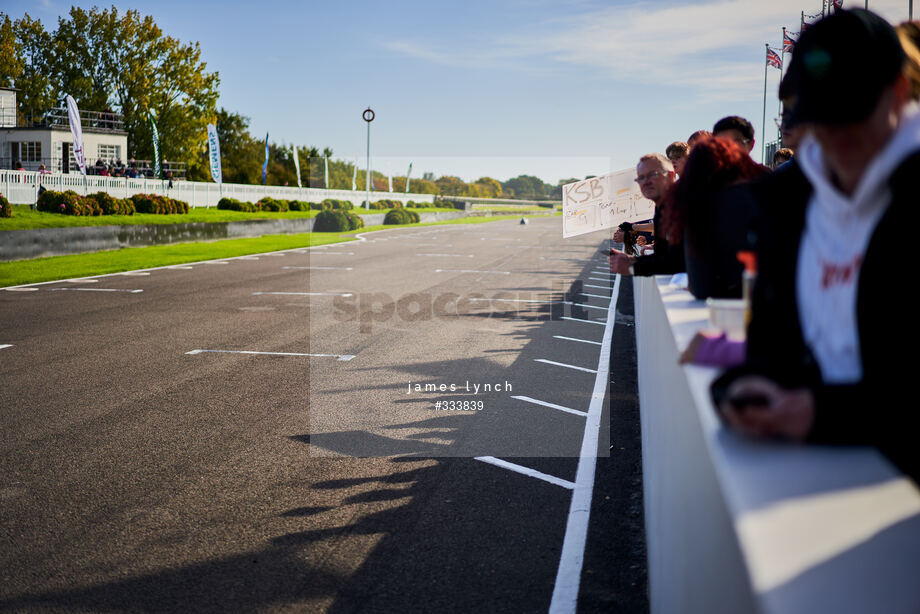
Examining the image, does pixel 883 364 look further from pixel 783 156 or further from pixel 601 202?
pixel 783 156

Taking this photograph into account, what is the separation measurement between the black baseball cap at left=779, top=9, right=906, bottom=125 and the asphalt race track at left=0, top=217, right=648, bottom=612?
2826mm

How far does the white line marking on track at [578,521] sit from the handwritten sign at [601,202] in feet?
5.88

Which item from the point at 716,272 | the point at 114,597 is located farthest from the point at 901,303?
the point at 114,597

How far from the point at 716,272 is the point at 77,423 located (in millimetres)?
5475

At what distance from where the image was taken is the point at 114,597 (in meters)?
3.74

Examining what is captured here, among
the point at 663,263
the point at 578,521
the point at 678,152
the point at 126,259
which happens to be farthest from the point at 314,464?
the point at 126,259

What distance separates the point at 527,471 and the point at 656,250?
1.88 meters

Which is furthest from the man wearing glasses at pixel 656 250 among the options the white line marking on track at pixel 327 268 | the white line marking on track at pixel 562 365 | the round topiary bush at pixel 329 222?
the round topiary bush at pixel 329 222

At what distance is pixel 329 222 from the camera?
4059 centimetres

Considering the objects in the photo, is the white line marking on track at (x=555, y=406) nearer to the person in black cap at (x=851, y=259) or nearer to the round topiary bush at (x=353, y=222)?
the person in black cap at (x=851, y=259)

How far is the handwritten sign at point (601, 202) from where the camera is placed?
21.9 ft

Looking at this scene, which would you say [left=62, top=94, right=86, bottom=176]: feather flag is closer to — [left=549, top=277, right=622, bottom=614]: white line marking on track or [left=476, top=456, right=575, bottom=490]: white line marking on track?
[left=549, top=277, right=622, bottom=614]: white line marking on track

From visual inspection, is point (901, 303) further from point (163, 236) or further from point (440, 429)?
point (163, 236)

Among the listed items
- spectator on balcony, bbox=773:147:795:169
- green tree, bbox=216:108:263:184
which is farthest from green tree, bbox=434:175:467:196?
spectator on balcony, bbox=773:147:795:169
